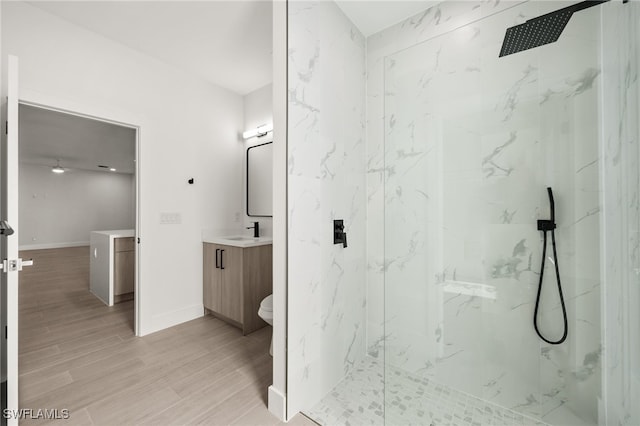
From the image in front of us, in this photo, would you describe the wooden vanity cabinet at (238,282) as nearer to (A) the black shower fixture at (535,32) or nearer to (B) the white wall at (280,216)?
(B) the white wall at (280,216)

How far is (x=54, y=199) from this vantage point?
7816 millimetres

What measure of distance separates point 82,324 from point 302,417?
2616 millimetres

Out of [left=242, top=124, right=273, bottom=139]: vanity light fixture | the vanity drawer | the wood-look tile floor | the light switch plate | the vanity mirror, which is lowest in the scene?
the wood-look tile floor

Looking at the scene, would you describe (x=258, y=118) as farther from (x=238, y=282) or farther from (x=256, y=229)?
(x=238, y=282)

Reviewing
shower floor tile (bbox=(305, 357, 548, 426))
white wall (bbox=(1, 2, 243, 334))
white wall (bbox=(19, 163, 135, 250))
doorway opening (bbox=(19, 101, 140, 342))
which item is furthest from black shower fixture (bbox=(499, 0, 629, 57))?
white wall (bbox=(19, 163, 135, 250))

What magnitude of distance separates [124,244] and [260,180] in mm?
1997

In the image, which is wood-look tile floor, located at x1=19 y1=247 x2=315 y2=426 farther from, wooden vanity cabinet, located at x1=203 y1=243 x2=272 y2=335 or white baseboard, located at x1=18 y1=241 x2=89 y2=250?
white baseboard, located at x1=18 y1=241 x2=89 y2=250

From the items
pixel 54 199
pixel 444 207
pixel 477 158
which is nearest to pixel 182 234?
pixel 444 207

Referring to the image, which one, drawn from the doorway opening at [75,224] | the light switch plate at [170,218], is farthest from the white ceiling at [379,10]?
the light switch plate at [170,218]

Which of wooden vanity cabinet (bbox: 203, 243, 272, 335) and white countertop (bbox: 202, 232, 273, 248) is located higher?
white countertop (bbox: 202, 232, 273, 248)

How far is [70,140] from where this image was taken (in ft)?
15.6

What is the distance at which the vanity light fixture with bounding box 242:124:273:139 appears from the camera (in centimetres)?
303

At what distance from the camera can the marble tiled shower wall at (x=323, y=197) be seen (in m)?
1.46

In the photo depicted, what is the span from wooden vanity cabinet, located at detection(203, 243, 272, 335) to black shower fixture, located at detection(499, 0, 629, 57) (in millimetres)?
2350
